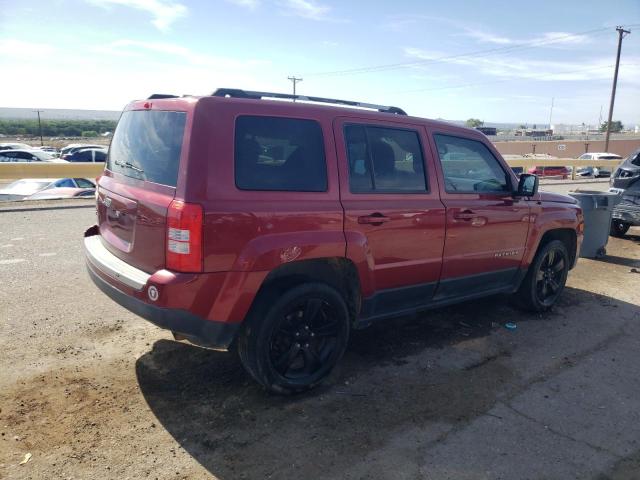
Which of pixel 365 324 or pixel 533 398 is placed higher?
pixel 365 324

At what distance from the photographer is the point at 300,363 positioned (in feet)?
11.5

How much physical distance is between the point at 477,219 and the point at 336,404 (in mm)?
2065

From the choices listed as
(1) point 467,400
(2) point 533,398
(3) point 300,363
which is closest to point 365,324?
(3) point 300,363

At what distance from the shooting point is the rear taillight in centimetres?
288

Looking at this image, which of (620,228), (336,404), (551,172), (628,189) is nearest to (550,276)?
(336,404)

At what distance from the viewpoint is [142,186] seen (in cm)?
329

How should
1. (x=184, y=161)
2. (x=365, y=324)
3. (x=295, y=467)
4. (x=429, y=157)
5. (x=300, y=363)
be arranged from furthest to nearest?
1. (x=429, y=157)
2. (x=365, y=324)
3. (x=300, y=363)
4. (x=184, y=161)
5. (x=295, y=467)

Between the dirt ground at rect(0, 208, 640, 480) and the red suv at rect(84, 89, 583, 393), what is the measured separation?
1.25ft

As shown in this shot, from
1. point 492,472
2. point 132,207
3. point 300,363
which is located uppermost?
point 132,207

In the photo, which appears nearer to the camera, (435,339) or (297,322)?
(297,322)

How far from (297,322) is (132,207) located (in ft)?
4.32

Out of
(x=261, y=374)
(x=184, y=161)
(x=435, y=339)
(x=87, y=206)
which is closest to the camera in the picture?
(x=184, y=161)

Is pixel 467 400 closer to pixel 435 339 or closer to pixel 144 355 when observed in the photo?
pixel 435 339

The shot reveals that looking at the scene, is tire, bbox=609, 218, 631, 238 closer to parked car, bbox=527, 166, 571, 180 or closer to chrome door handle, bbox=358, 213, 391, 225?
chrome door handle, bbox=358, 213, 391, 225
